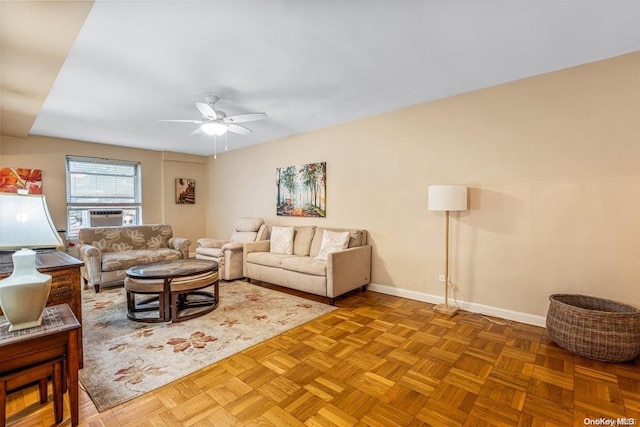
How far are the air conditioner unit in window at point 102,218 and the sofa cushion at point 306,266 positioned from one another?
4043 millimetres

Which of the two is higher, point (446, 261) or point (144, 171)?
point (144, 171)

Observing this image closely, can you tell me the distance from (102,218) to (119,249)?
4.60ft

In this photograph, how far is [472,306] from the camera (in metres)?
3.33

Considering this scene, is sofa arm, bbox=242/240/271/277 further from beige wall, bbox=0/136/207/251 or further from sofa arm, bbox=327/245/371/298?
beige wall, bbox=0/136/207/251

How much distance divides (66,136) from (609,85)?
7.55 m

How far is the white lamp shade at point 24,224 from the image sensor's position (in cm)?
149

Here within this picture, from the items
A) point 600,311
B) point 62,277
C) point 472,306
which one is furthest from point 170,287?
point 600,311

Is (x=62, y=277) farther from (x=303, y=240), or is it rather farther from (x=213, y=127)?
(x=303, y=240)

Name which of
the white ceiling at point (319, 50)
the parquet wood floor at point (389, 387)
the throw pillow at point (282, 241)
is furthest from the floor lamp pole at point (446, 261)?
the throw pillow at point (282, 241)

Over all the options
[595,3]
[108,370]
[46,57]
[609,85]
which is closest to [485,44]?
[595,3]

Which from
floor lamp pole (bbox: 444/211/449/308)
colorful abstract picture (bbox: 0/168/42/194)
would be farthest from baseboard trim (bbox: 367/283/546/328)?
colorful abstract picture (bbox: 0/168/42/194)

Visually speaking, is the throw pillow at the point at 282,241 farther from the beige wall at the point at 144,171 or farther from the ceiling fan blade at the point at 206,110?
the beige wall at the point at 144,171

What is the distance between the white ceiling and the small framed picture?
2938 mm

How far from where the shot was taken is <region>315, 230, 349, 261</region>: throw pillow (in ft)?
13.1
